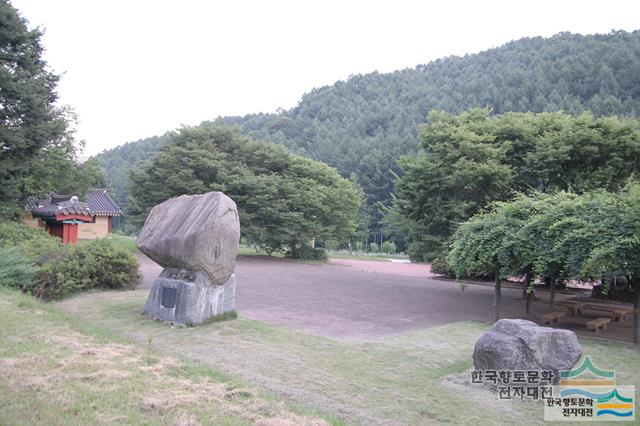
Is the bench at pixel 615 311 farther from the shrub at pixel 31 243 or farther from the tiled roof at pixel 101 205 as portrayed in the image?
the tiled roof at pixel 101 205

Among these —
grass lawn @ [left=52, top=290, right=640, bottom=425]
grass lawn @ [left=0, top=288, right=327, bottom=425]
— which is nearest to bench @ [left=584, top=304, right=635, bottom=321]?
grass lawn @ [left=52, top=290, right=640, bottom=425]

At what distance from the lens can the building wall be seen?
39.6 metres

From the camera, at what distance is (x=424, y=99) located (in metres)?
77.7

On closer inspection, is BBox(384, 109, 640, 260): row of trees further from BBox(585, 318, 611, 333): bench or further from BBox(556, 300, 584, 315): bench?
BBox(585, 318, 611, 333): bench

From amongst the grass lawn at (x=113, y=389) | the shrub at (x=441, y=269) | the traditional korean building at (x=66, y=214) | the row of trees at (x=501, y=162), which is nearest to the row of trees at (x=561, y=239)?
the row of trees at (x=501, y=162)

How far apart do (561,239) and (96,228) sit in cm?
3819

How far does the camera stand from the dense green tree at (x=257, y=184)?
29.1 m

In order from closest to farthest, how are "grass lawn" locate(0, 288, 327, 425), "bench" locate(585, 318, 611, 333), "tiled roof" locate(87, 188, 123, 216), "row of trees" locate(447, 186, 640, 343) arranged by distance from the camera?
1. "grass lawn" locate(0, 288, 327, 425)
2. "row of trees" locate(447, 186, 640, 343)
3. "bench" locate(585, 318, 611, 333)
4. "tiled roof" locate(87, 188, 123, 216)

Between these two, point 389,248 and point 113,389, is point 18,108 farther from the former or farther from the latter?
point 389,248

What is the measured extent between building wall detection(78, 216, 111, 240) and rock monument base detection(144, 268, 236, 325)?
104 feet

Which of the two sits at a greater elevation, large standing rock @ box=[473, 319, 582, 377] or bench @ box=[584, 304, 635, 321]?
large standing rock @ box=[473, 319, 582, 377]

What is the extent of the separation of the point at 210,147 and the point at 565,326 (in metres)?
23.2

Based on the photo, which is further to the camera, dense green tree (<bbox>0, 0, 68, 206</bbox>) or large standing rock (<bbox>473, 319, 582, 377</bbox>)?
dense green tree (<bbox>0, 0, 68, 206</bbox>)

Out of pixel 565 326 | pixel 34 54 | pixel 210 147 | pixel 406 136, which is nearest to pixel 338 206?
pixel 210 147
